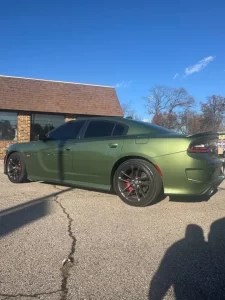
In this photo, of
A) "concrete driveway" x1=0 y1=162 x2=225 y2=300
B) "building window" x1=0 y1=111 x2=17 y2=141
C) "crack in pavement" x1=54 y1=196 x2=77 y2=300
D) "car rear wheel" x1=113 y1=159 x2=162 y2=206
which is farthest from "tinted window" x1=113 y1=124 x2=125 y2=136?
"building window" x1=0 y1=111 x2=17 y2=141

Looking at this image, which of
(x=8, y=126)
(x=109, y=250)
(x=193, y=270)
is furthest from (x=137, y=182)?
(x=8, y=126)

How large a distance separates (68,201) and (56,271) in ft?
7.83

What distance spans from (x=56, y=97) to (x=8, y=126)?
3.06m

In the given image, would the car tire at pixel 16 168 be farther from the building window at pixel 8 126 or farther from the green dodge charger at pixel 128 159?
the building window at pixel 8 126

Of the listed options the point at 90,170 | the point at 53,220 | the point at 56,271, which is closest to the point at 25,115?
the point at 90,170

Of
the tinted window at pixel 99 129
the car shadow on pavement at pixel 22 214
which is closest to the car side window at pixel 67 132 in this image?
the tinted window at pixel 99 129

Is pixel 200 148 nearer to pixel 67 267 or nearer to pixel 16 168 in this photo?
pixel 67 267

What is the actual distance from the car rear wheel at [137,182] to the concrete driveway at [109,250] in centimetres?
17

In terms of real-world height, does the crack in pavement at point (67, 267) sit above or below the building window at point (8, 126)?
below

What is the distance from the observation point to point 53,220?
12.9ft

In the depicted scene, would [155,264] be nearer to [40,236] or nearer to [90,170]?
[40,236]

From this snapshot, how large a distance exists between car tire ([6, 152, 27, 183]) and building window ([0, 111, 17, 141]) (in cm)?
843

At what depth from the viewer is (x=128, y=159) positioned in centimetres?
475

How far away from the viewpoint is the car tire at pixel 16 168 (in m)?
6.27
